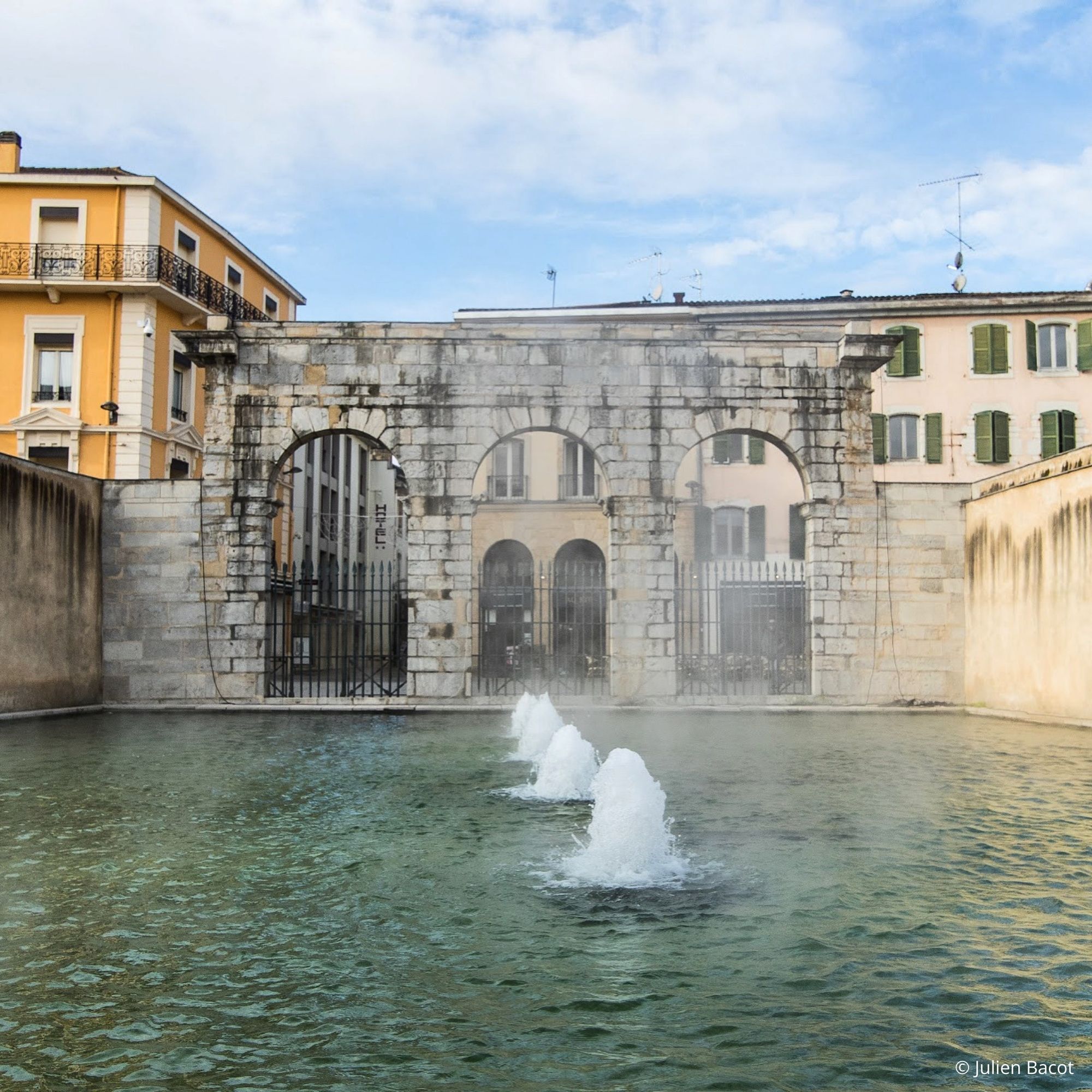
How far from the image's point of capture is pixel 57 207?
31219 mm

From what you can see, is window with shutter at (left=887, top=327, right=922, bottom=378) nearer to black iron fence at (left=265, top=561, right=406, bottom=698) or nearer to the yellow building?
black iron fence at (left=265, top=561, right=406, bottom=698)

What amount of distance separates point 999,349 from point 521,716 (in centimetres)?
2215

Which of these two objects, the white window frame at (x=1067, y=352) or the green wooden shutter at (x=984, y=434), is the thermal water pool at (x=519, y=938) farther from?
the white window frame at (x=1067, y=352)

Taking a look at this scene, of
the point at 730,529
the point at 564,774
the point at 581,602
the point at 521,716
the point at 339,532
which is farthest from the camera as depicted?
the point at 339,532

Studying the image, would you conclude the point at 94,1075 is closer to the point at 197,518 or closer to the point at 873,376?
the point at 197,518

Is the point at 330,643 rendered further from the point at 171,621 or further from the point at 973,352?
the point at 973,352

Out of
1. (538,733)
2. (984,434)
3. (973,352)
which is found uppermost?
(973,352)

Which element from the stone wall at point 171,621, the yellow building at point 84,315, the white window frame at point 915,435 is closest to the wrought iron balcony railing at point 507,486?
the yellow building at point 84,315

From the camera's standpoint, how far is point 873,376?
32250mm

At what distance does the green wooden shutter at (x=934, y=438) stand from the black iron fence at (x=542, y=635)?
9.66m

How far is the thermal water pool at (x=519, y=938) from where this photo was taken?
4.14m

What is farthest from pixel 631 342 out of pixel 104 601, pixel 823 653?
pixel 104 601

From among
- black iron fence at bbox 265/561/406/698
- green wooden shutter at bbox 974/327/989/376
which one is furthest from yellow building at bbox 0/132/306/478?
green wooden shutter at bbox 974/327/989/376

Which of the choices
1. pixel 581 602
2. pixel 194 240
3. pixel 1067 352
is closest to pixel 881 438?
pixel 1067 352
